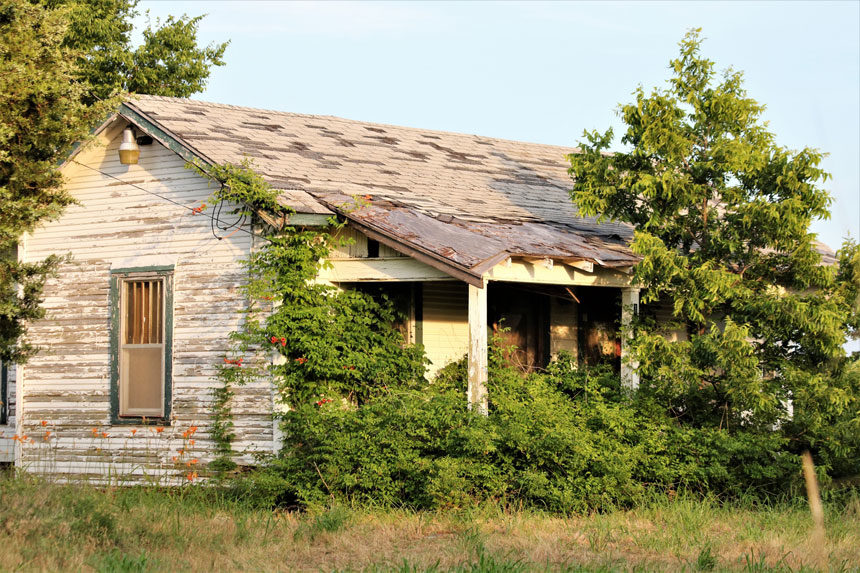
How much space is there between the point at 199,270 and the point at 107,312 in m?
1.56

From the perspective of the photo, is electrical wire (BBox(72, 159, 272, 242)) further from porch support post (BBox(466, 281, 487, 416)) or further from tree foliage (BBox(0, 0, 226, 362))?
porch support post (BBox(466, 281, 487, 416))

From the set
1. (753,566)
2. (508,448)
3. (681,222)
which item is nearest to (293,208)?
(508,448)

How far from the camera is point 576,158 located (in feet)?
40.1

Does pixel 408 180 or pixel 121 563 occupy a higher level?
pixel 408 180

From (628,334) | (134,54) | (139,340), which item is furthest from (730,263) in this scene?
(134,54)

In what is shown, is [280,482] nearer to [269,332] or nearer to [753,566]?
[269,332]

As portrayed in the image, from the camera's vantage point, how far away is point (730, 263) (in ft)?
38.8

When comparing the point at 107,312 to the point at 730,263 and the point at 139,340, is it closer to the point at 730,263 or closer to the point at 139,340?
the point at 139,340

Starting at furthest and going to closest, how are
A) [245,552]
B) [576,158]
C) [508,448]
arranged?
[576,158] < [508,448] < [245,552]

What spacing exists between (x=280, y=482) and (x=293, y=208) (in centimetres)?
298

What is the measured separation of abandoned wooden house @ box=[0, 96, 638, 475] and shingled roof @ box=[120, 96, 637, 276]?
1.8 inches

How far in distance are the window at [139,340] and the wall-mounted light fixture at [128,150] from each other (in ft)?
4.55

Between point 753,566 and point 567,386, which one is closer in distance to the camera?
point 753,566

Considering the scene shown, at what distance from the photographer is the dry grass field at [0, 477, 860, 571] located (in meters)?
7.62
